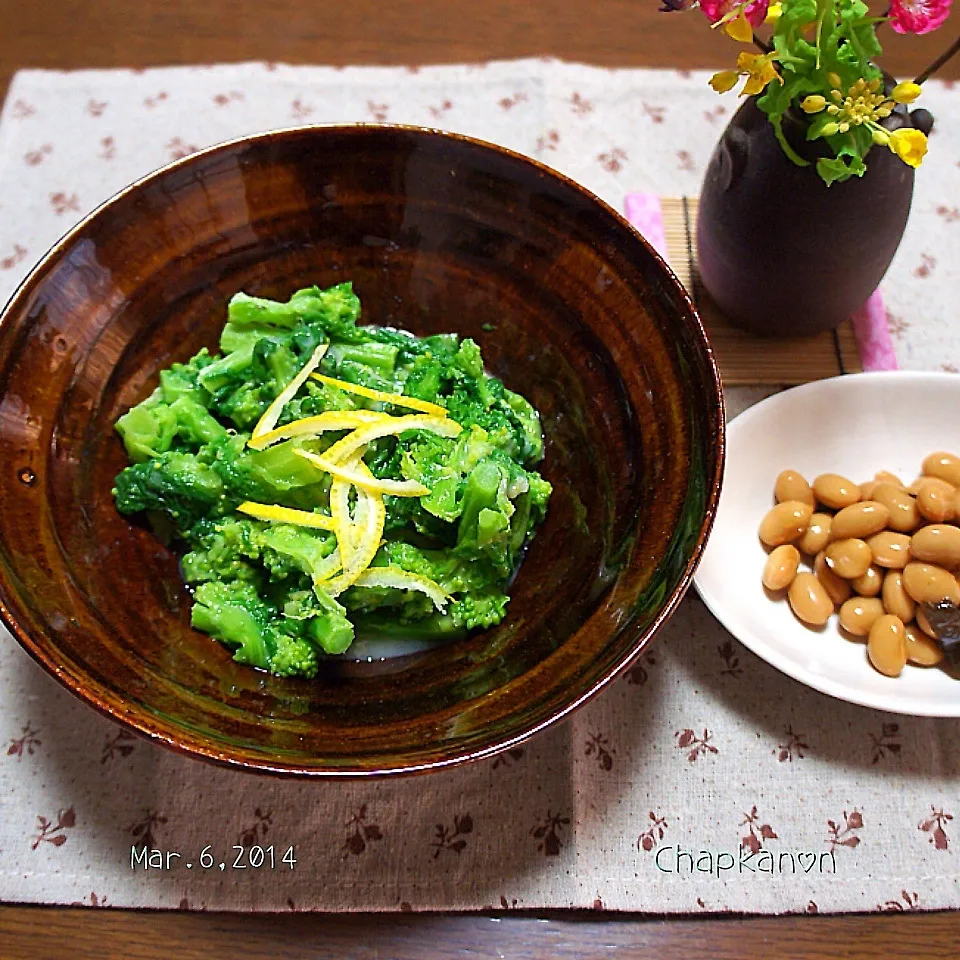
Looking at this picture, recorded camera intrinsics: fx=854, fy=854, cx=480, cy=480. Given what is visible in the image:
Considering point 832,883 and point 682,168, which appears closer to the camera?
point 832,883

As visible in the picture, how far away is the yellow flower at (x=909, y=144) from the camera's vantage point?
50.6 inches

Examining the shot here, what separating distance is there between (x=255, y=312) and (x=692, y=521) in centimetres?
89

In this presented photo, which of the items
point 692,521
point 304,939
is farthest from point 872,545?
point 304,939

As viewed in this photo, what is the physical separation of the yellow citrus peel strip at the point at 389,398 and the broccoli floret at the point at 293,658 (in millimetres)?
429

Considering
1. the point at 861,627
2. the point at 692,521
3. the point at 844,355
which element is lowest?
the point at 861,627

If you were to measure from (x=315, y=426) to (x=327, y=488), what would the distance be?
0.37 feet

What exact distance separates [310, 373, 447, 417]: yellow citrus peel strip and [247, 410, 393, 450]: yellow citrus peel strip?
0.05 m

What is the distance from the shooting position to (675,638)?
1609 millimetres

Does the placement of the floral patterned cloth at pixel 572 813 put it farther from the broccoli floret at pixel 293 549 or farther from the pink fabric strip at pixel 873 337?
the pink fabric strip at pixel 873 337

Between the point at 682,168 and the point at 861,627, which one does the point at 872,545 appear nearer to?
the point at 861,627

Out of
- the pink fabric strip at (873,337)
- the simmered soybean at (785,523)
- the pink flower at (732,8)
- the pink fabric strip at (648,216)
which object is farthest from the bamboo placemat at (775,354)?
the pink flower at (732,8)

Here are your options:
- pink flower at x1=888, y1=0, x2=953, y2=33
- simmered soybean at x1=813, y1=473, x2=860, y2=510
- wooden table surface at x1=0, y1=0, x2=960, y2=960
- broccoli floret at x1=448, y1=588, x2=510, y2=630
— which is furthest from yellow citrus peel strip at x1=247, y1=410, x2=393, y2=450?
wooden table surface at x1=0, y1=0, x2=960, y2=960

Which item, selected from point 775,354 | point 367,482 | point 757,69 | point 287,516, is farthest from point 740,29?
point 287,516

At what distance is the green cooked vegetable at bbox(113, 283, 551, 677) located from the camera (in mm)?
1384
